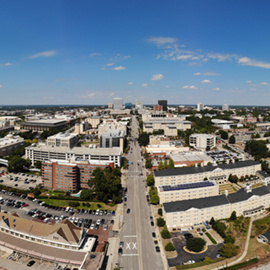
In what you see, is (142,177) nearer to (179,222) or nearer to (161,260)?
(179,222)

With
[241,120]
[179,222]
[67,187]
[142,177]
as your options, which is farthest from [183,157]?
[241,120]

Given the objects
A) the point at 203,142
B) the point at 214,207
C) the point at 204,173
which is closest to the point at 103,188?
the point at 214,207

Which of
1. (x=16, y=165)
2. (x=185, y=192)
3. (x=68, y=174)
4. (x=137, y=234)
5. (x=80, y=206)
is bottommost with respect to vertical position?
(x=137, y=234)

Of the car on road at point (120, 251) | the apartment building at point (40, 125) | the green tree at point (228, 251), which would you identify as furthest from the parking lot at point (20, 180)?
the apartment building at point (40, 125)

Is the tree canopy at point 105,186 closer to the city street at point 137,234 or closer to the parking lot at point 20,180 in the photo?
the city street at point 137,234

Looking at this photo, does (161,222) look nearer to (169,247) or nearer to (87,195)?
(169,247)
